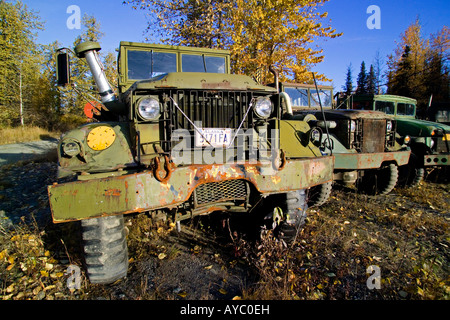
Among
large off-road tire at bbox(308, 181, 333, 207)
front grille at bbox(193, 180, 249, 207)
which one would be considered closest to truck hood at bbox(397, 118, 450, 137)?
large off-road tire at bbox(308, 181, 333, 207)

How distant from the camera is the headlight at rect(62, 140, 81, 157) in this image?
247cm

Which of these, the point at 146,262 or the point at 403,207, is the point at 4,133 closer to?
the point at 146,262

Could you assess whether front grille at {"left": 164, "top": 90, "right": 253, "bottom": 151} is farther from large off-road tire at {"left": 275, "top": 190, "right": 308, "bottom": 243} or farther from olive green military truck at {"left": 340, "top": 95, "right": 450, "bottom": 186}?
olive green military truck at {"left": 340, "top": 95, "right": 450, "bottom": 186}

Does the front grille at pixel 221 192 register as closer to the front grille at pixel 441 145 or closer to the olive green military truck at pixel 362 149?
the olive green military truck at pixel 362 149

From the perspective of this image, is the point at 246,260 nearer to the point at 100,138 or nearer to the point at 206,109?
the point at 206,109

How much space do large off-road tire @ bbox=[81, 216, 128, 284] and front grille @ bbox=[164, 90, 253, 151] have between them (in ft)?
2.95

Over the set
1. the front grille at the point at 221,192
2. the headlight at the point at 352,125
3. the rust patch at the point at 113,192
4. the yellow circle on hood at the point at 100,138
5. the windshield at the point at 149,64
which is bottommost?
the front grille at the point at 221,192

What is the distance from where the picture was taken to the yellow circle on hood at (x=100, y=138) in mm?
2617

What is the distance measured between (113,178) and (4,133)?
21.3m

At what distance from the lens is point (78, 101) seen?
29.1 meters

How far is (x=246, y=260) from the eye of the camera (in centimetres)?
296

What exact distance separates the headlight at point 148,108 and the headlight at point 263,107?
3.39 feet

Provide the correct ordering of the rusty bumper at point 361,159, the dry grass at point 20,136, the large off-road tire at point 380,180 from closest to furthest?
1. the rusty bumper at point 361,159
2. the large off-road tire at point 380,180
3. the dry grass at point 20,136

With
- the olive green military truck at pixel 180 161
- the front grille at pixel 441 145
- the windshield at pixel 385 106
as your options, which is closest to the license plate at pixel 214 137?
the olive green military truck at pixel 180 161
